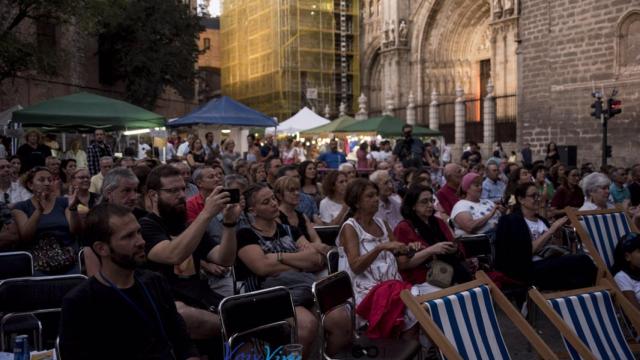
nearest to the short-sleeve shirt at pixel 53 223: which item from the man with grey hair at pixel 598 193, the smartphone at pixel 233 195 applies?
the smartphone at pixel 233 195

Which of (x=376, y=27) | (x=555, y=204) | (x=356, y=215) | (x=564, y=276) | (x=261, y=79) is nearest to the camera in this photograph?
(x=356, y=215)

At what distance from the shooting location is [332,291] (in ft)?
14.1

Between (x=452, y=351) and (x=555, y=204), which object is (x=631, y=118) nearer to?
(x=555, y=204)

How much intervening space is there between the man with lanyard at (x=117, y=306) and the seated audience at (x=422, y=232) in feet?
8.24

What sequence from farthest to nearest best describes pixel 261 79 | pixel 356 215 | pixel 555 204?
1. pixel 261 79
2. pixel 555 204
3. pixel 356 215

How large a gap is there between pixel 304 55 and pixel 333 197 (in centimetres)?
3083

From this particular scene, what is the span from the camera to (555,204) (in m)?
9.48

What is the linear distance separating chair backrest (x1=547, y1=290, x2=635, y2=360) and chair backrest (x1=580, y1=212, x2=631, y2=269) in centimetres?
229

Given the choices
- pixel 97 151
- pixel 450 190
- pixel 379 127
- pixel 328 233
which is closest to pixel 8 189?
pixel 328 233

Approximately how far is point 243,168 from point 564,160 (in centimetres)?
1244

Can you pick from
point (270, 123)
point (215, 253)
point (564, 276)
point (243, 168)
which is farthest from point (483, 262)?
point (270, 123)

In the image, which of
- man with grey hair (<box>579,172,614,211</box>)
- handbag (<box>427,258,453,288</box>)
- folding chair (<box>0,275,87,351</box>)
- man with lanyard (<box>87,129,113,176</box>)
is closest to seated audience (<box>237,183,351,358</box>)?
handbag (<box>427,258,453,288</box>)

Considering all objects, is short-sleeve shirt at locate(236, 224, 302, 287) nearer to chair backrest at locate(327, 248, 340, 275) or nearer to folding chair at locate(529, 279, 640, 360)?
chair backrest at locate(327, 248, 340, 275)

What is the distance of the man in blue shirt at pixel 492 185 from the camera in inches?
386
